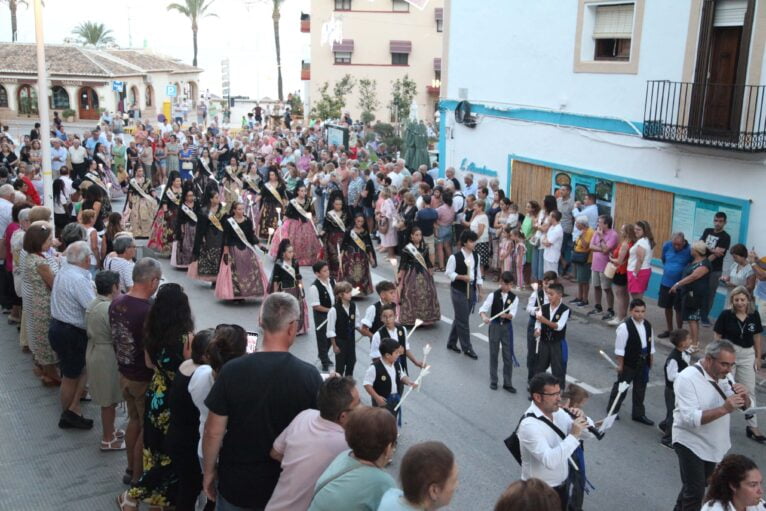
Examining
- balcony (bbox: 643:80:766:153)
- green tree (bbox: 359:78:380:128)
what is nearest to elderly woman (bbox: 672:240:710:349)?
balcony (bbox: 643:80:766:153)

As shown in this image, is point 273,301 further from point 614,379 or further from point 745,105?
point 745,105

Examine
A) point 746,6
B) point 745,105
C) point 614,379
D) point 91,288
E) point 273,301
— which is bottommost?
point 614,379

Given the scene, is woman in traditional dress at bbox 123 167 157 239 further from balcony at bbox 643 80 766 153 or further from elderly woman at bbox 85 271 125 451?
elderly woman at bbox 85 271 125 451

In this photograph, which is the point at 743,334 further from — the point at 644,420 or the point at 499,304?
the point at 499,304

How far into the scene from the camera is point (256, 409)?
13.8ft

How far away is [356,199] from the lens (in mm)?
17859

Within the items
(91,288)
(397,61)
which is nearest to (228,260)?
(91,288)

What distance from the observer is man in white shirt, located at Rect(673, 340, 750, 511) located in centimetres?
577

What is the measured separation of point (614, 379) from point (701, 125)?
15.5 ft

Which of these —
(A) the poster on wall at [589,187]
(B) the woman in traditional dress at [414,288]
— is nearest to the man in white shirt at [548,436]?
(B) the woman in traditional dress at [414,288]

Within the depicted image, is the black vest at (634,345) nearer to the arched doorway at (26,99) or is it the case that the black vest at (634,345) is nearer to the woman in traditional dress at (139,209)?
the woman in traditional dress at (139,209)

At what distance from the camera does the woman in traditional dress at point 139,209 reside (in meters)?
16.9

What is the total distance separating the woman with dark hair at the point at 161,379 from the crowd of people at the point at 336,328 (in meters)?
0.01

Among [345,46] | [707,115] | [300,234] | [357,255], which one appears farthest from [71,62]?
[707,115]
